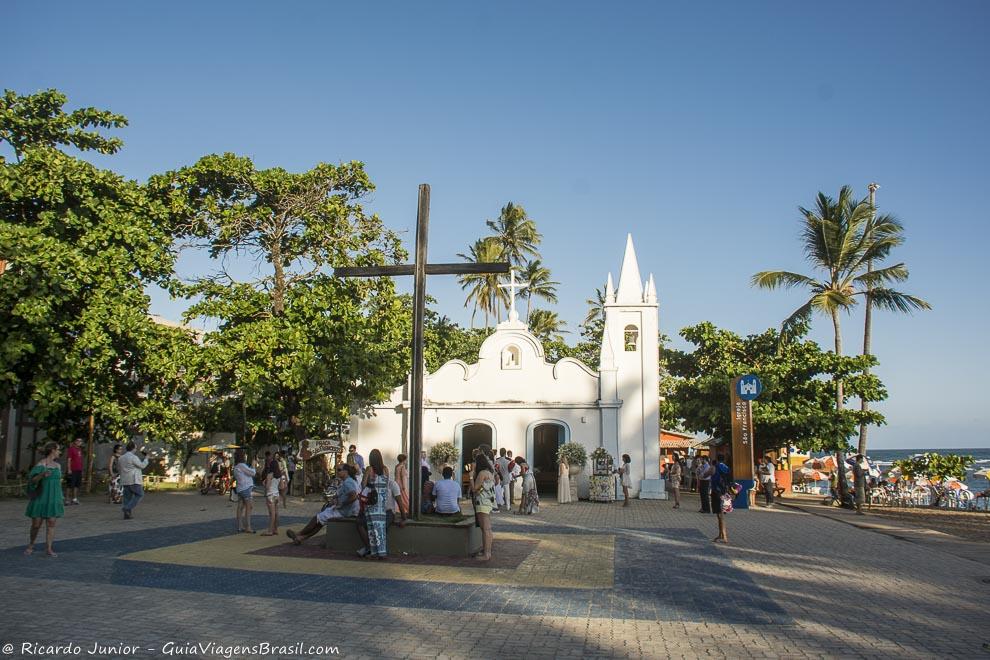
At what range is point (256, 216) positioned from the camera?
82.0ft

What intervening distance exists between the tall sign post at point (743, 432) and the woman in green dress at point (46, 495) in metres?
16.4

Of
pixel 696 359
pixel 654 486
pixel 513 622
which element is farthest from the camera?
pixel 696 359

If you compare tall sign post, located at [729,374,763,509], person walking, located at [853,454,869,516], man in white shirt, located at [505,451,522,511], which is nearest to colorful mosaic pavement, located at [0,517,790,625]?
man in white shirt, located at [505,451,522,511]

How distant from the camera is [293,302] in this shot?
79.7ft

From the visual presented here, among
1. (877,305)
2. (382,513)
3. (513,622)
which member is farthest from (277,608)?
(877,305)

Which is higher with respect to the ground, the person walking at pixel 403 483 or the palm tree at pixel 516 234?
the palm tree at pixel 516 234

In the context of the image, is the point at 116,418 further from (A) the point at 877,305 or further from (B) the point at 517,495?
(A) the point at 877,305

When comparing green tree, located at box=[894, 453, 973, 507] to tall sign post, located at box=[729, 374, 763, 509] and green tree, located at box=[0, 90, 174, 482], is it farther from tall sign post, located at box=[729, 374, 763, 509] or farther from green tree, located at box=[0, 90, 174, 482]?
green tree, located at box=[0, 90, 174, 482]

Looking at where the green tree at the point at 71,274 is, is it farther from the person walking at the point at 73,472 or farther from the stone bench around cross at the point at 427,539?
the stone bench around cross at the point at 427,539

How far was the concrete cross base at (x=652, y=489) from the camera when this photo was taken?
25.8 m

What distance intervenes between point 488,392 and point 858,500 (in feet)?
39.8

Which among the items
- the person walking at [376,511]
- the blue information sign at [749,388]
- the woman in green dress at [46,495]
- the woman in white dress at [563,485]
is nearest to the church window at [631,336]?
the woman in white dress at [563,485]

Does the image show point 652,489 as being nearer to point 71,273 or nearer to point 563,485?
point 563,485

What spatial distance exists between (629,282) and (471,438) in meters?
8.07
